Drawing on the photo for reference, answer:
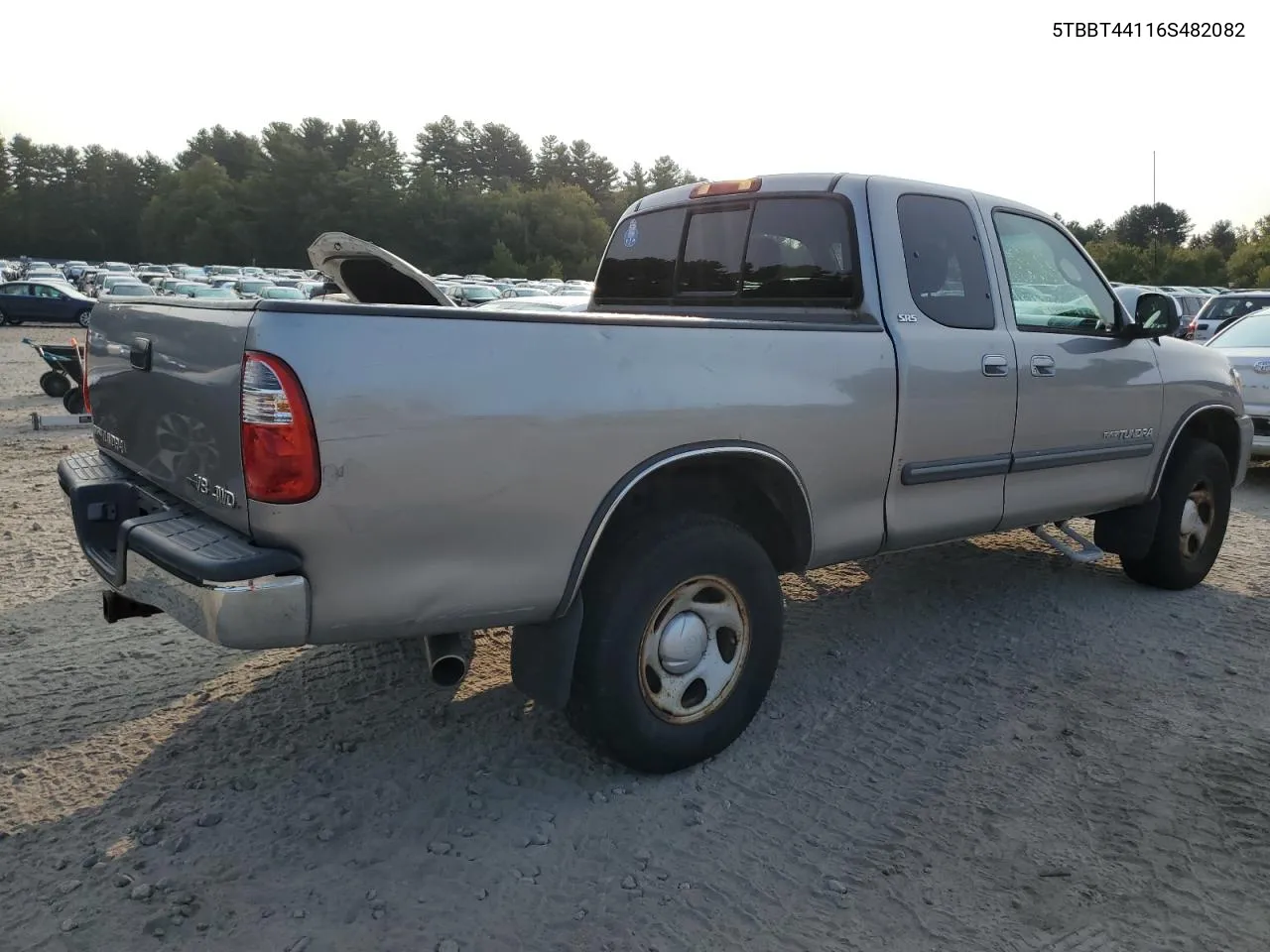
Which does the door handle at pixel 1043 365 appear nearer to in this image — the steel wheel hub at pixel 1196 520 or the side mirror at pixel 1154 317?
the side mirror at pixel 1154 317

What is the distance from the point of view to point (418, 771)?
3.41m

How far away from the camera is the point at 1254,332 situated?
1009 centimetres

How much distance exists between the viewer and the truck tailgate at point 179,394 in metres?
2.56

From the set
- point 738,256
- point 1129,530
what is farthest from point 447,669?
point 1129,530

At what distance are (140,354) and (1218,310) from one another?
55.7 ft

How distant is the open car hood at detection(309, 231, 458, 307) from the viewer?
4.21m

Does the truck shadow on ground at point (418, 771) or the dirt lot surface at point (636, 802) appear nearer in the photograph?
the dirt lot surface at point (636, 802)

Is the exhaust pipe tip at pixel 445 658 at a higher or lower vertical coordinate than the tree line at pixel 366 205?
lower

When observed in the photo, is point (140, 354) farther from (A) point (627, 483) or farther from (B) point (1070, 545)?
(B) point (1070, 545)

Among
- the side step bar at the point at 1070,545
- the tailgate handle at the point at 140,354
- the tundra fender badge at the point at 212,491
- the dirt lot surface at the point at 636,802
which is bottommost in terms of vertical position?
the dirt lot surface at the point at 636,802

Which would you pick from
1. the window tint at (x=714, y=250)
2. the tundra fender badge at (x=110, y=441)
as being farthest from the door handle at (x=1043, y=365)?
the tundra fender badge at (x=110, y=441)

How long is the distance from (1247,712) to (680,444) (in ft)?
8.87

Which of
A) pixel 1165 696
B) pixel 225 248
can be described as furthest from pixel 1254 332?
pixel 225 248

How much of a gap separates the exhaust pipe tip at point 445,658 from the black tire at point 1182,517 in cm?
414
